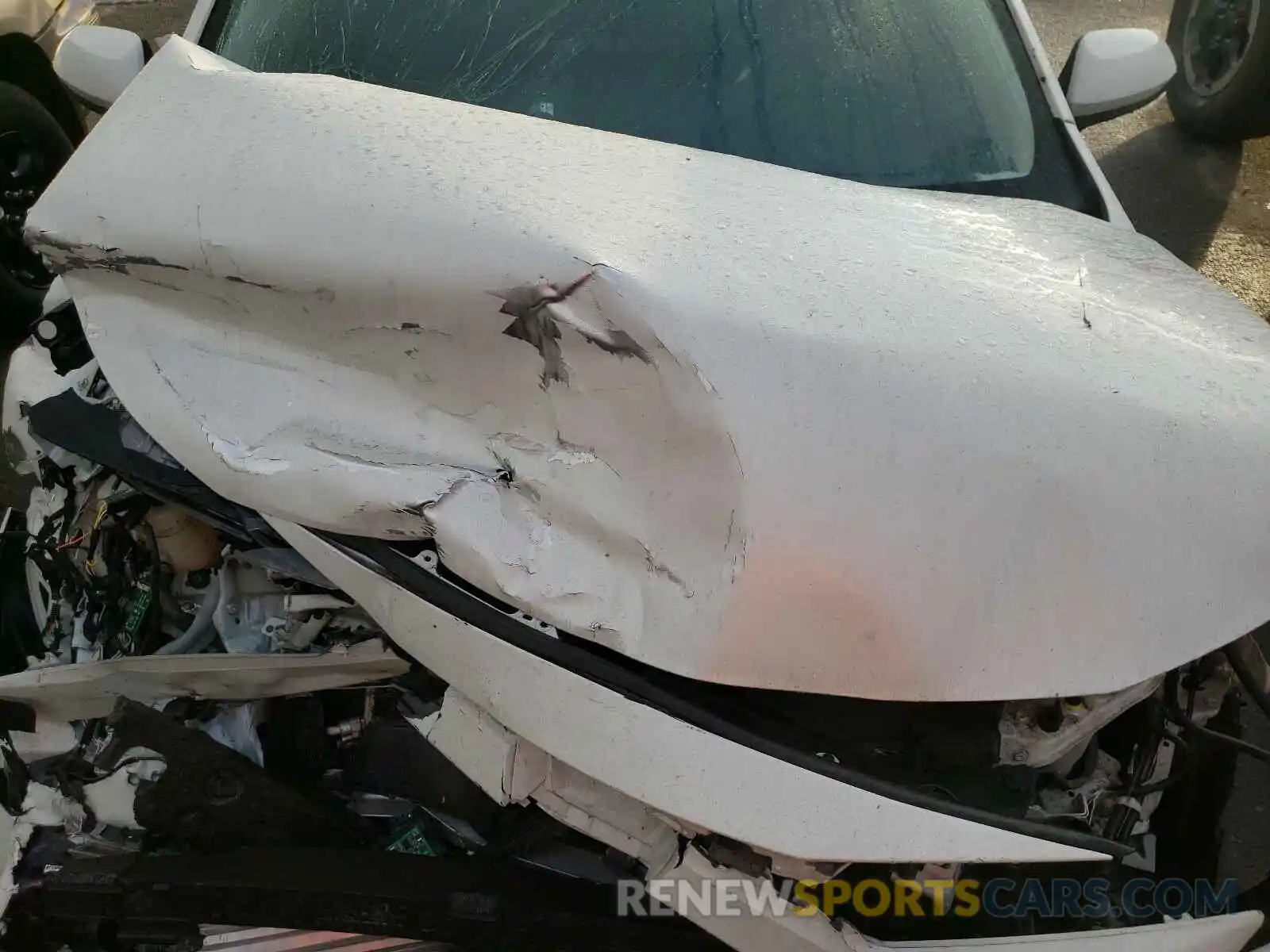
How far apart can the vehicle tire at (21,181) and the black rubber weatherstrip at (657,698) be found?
272 cm

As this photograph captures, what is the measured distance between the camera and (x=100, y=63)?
2.14 metres

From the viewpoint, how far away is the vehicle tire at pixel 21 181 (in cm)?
313

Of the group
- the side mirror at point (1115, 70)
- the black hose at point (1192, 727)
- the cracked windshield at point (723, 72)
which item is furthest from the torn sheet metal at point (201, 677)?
the side mirror at point (1115, 70)

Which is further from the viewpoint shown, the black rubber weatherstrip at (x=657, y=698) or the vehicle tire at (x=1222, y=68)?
the vehicle tire at (x=1222, y=68)

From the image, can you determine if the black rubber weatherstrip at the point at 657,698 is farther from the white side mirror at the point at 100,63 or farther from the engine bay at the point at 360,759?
the white side mirror at the point at 100,63

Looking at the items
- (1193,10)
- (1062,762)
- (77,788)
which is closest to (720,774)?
(1062,762)

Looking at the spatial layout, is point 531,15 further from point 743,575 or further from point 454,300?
point 743,575

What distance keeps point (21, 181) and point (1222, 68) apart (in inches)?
193

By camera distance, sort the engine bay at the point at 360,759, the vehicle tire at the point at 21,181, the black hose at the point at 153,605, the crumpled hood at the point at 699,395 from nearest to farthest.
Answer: the crumpled hood at the point at 699,395 → the engine bay at the point at 360,759 → the black hose at the point at 153,605 → the vehicle tire at the point at 21,181

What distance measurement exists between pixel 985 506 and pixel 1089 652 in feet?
0.75

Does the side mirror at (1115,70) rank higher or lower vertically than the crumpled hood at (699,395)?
higher

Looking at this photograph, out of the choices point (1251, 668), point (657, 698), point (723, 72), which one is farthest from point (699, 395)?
point (1251, 668)

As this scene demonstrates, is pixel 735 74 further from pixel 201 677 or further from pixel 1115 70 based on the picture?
pixel 201 677

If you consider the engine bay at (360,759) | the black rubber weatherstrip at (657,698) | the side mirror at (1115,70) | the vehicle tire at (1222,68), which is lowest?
the engine bay at (360,759)
